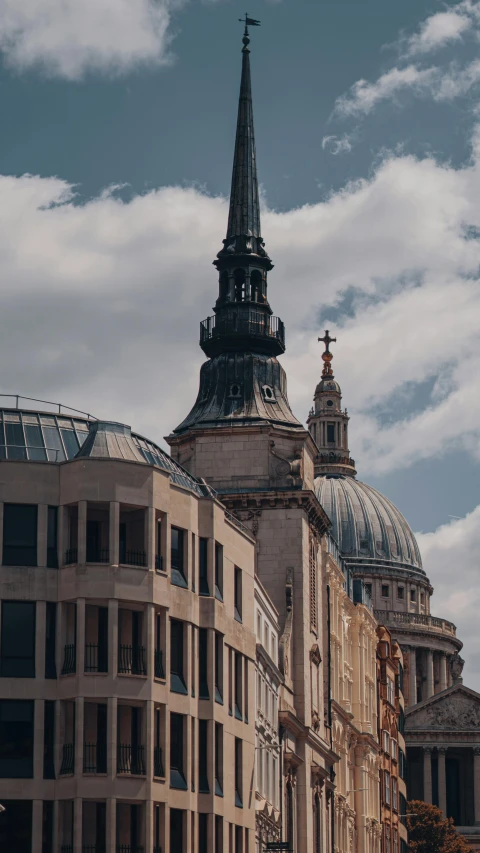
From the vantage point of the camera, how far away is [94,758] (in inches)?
2825

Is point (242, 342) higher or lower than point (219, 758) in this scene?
higher

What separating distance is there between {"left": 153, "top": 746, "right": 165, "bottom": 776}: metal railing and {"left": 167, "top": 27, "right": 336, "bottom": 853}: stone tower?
103 ft

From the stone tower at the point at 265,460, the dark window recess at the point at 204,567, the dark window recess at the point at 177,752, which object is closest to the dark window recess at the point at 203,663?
the dark window recess at the point at 204,567

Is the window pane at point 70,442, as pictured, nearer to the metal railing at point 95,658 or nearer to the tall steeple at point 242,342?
the metal railing at point 95,658

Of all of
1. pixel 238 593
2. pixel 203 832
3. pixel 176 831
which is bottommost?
pixel 176 831

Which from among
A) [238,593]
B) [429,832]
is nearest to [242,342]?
[238,593]

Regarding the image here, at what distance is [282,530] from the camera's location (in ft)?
366

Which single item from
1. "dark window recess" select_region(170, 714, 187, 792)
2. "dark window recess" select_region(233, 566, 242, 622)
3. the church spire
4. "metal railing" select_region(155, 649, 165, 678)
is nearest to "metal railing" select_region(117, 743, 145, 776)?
"dark window recess" select_region(170, 714, 187, 792)

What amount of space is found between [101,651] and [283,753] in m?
31.3

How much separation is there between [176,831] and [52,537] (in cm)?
1218

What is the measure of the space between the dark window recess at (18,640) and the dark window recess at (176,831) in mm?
8064

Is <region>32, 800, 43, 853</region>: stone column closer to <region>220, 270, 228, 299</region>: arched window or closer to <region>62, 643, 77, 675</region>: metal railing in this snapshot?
<region>62, 643, 77, 675</region>: metal railing

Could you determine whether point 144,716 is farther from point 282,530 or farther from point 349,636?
point 349,636

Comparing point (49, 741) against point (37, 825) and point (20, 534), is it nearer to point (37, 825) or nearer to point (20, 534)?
point (37, 825)
